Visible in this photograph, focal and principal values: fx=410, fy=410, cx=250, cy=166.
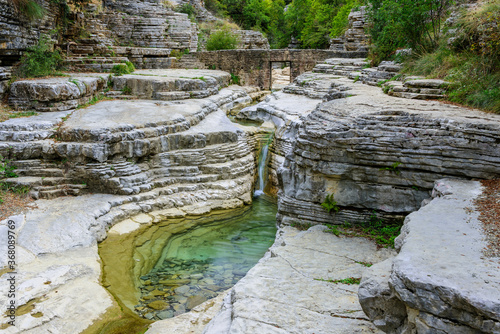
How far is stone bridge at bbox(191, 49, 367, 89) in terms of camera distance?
24.4m

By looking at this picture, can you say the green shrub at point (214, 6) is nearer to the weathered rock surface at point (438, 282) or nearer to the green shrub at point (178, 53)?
the green shrub at point (178, 53)

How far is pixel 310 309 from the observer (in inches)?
207

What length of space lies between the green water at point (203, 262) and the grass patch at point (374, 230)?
225 centimetres

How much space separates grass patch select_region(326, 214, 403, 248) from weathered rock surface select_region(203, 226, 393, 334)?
21 cm

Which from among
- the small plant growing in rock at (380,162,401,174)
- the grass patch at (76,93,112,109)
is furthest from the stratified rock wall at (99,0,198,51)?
the small plant growing in rock at (380,162,401,174)

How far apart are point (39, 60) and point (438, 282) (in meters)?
16.6

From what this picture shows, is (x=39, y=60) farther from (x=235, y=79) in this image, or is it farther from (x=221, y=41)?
(x=221, y=41)

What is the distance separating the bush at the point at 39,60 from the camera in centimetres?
1528

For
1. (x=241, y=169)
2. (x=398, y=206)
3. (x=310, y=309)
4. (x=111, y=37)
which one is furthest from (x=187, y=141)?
(x=111, y=37)

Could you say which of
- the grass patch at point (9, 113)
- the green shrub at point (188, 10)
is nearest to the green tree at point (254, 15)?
the green shrub at point (188, 10)

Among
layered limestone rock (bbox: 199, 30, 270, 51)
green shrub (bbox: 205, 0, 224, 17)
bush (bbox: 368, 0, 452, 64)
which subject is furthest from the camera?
green shrub (bbox: 205, 0, 224, 17)

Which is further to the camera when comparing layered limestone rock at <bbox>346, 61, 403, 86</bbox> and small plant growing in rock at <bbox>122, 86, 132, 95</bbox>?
small plant growing in rock at <bbox>122, 86, 132, 95</bbox>

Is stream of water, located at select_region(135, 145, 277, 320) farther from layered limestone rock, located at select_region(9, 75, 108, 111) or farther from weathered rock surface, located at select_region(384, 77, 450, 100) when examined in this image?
layered limestone rock, located at select_region(9, 75, 108, 111)

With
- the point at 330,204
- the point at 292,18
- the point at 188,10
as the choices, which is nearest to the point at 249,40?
the point at 188,10
